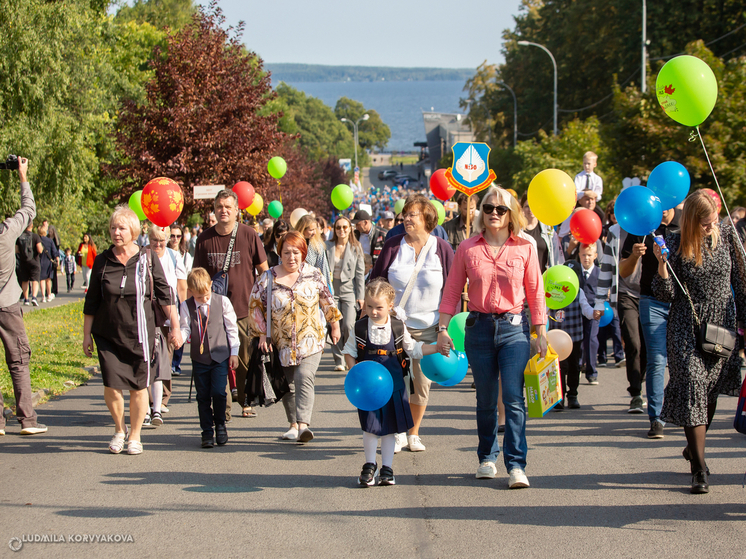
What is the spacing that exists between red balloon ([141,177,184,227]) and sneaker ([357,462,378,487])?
14.8ft

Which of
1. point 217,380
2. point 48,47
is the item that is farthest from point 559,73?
point 217,380

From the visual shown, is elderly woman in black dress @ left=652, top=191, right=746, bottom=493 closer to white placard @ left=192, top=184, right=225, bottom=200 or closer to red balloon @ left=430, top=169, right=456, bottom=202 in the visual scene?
white placard @ left=192, top=184, right=225, bottom=200

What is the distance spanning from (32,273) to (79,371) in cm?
872

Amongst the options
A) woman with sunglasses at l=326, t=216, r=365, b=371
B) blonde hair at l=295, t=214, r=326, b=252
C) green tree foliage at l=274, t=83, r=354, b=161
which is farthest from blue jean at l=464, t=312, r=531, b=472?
green tree foliage at l=274, t=83, r=354, b=161

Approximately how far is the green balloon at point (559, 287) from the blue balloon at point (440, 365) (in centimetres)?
203

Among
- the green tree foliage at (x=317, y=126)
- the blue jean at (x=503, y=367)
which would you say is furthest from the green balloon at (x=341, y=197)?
the green tree foliage at (x=317, y=126)

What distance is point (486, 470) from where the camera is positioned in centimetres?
561

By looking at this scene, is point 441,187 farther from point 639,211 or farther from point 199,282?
point 639,211

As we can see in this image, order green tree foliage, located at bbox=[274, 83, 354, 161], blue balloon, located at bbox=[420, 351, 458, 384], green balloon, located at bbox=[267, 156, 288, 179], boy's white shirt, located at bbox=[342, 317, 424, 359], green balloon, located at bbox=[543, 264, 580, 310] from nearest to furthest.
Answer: boy's white shirt, located at bbox=[342, 317, 424, 359] → blue balloon, located at bbox=[420, 351, 458, 384] → green balloon, located at bbox=[543, 264, 580, 310] → green balloon, located at bbox=[267, 156, 288, 179] → green tree foliage, located at bbox=[274, 83, 354, 161]

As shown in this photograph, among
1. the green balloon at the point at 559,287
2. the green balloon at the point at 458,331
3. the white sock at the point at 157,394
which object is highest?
the green balloon at the point at 559,287

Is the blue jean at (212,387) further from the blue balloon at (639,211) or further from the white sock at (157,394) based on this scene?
the blue balloon at (639,211)

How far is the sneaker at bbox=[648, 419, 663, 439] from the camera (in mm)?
6809

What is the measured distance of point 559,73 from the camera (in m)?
43.3

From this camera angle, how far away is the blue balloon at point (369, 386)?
5340mm
